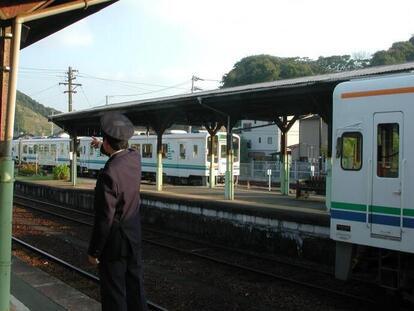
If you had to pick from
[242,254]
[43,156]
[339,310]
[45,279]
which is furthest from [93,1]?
[43,156]

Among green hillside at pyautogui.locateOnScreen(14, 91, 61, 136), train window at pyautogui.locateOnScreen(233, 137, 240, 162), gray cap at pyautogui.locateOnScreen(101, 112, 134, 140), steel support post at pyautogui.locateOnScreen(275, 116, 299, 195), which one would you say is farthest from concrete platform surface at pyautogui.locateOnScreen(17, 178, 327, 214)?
green hillside at pyautogui.locateOnScreen(14, 91, 61, 136)

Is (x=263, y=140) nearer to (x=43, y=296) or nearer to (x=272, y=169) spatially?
(x=272, y=169)

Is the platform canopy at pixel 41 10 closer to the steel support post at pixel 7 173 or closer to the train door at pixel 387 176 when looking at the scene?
the steel support post at pixel 7 173

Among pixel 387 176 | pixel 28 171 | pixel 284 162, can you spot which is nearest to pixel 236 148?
pixel 284 162

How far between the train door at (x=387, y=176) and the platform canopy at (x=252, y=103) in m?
4.55

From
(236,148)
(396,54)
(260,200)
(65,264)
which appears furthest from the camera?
(396,54)

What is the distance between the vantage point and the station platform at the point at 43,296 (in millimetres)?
6680

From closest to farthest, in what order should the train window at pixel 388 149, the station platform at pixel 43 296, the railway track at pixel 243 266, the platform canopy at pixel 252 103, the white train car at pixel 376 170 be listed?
1. the station platform at pixel 43 296
2. the white train car at pixel 376 170
3. the train window at pixel 388 149
4. the railway track at pixel 243 266
5. the platform canopy at pixel 252 103

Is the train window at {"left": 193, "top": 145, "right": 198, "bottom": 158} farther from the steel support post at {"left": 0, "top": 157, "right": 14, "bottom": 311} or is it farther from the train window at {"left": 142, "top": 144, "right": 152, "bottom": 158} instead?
the steel support post at {"left": 0, "top": 157, "right": 14, "bottom": 311}

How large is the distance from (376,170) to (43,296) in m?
4.81

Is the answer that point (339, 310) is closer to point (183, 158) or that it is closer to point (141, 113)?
point (141, 113)

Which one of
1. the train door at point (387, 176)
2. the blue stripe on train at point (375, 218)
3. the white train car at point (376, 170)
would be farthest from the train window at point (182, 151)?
the train door at point (387, 176)

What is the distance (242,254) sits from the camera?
1289cm

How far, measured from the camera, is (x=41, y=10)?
17.4ft
